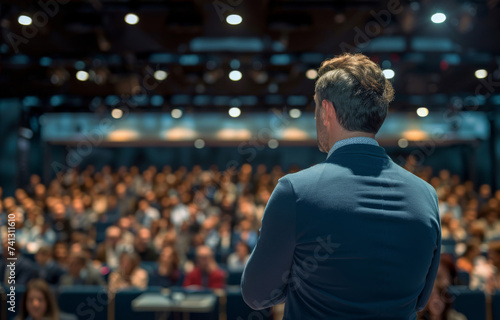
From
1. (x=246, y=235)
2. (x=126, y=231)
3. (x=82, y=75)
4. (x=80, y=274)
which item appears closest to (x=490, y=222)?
(x=246, y=235)

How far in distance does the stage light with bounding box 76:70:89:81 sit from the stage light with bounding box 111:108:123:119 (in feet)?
9.98

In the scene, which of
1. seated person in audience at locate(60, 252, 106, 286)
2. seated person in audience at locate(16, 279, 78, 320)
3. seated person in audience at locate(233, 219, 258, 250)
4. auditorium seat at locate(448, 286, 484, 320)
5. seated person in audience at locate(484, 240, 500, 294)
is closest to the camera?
seated person in audience at locate(16, 279, 78, 320)

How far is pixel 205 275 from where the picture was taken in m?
5.63

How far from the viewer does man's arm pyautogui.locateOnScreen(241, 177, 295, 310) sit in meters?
0.83

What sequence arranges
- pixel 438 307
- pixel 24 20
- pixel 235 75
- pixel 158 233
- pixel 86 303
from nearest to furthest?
pixel 438 307 < pixel 86 303 < pixel 24 20 < pixel 158 233 < pixel 235 75

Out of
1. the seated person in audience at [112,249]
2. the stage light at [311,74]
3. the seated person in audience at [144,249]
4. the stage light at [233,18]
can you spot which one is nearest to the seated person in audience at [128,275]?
the seated person in audience at [112,249]

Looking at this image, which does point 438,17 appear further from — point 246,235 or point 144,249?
point 144,249

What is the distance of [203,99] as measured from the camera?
12.8 metres

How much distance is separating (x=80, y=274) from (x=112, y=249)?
4.05 ft

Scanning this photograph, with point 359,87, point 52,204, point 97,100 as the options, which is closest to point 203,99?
point 97,100

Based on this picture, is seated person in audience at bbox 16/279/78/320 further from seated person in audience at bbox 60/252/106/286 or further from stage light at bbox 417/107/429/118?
stage light at bbox 417/107/429/118

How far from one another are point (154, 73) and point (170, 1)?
3.16m

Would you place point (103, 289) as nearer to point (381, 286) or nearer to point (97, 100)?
point (381, 286)

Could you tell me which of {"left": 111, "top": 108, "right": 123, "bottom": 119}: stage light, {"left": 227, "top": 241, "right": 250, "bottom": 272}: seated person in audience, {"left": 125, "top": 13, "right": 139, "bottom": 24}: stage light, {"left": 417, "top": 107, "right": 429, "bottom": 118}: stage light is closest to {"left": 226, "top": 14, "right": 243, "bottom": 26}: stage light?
{"left": 125, "top": 13, "right": 139, "bottom": 24}: stage light
